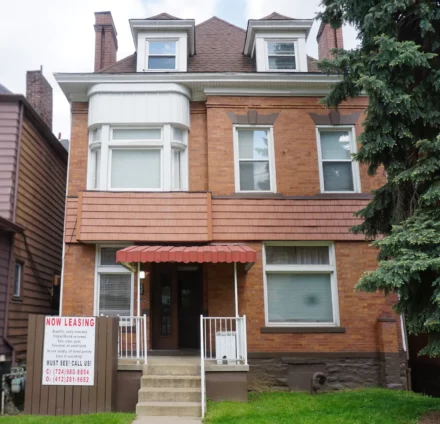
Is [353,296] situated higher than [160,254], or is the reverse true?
[160,254]

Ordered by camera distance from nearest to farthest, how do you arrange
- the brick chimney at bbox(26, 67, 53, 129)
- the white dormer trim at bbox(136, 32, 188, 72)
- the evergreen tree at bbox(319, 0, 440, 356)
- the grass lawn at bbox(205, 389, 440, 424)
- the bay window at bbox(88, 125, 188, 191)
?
the evergreen tree at bbox(319, 0, 440, 356) → the grass lawn at bbox(205, 389, 440, 424) → the bay window at bbox(88, 125, 188, 191) → the white dormer trim at bbox(136, 32, 188, 72) → the brick chimney at bbox(26, 67, 53, 129)

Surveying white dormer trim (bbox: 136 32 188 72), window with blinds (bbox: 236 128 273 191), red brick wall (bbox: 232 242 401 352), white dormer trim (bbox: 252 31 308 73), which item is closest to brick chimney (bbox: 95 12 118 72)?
white dormer trim (bbox: 136 32 188 72)

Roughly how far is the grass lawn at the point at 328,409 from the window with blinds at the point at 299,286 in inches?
75.9

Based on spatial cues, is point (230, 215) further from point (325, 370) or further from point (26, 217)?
point (26, 217)

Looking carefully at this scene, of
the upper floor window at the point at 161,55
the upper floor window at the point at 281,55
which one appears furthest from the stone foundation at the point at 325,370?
the upper floor window at the point at 161,55

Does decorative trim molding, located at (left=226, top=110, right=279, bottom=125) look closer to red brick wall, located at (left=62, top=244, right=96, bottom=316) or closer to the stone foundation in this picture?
red brick wall, located at (left=62, top=244, right=96, bottom=316)

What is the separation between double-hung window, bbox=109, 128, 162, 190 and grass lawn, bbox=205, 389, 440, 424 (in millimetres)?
5209

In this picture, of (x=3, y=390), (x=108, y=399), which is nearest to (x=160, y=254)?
(x=108, y=399)

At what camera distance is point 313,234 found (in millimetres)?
10758

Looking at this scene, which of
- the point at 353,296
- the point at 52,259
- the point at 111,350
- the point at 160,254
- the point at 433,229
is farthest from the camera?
the point at 52,259

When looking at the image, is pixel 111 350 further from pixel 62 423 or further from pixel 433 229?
pixel 433 229

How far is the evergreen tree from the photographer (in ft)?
21.9

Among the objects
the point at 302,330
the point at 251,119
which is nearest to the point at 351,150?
the point at 251,119

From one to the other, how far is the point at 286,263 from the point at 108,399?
4.85 m
